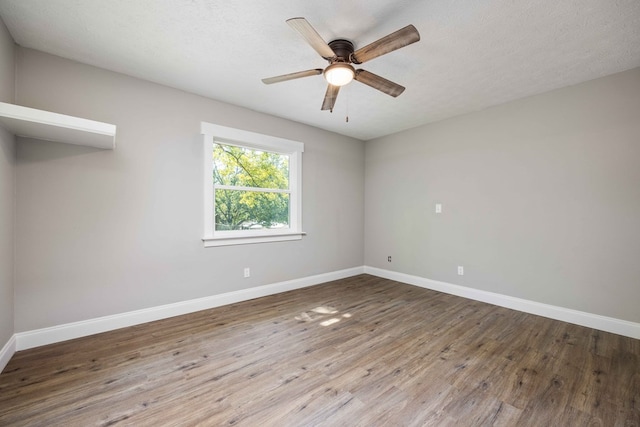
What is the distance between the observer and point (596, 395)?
1785 mm

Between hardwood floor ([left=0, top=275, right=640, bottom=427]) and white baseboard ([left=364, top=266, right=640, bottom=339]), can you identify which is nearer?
hardwood floor ([left=0, top=275, right=640, bottom=427])

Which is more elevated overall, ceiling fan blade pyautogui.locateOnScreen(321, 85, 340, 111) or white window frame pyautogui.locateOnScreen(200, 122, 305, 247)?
ceiling fan blade pyautogui.locateOnScreen(321, 85, 340, 111)

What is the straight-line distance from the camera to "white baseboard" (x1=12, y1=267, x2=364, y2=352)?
2.37 m

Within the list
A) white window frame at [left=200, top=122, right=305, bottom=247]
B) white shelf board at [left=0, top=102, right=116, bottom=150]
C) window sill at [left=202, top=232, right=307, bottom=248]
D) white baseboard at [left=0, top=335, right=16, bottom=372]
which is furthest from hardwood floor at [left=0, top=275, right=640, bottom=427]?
white shelf board at [left=0, top=102, right=116, bottom=150]

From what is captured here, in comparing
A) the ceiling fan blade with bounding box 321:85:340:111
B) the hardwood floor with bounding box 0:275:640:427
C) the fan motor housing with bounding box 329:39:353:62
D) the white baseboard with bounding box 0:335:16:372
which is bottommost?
the hardwood floor with bounding box 0:275:640:427

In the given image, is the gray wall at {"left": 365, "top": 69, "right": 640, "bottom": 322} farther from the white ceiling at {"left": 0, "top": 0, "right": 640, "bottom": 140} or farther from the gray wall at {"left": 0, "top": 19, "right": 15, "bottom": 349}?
the gray wall at {"left": 0, "top": 19, "right": 15, "bottom": 349}

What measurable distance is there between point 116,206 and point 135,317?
46.3 inches

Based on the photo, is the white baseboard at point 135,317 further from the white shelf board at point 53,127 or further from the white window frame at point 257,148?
the white shelf board at point 53,127

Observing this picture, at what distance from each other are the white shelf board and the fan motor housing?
6.44 feet

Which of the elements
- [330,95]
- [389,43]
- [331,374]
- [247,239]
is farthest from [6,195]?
[389,43]

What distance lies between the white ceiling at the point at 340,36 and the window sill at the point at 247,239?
1775mm

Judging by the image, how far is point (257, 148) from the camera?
387 centimetres

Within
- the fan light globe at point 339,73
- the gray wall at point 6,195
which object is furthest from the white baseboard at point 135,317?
the fan light globe at point 339,73

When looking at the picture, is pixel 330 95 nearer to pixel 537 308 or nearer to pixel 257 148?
pixel 257 148
